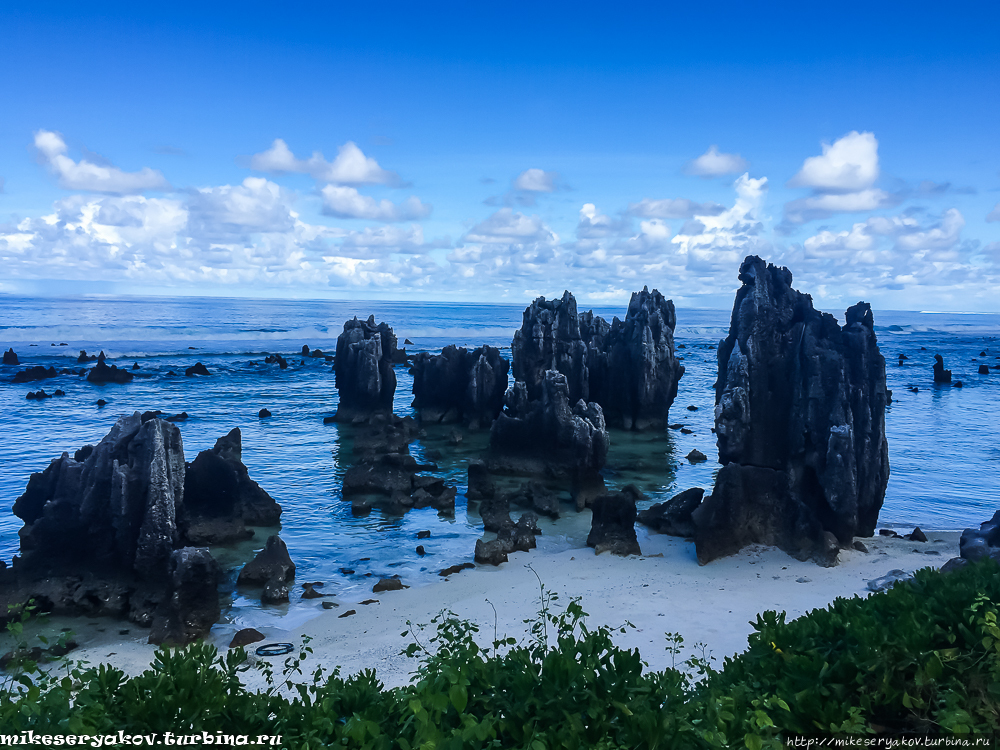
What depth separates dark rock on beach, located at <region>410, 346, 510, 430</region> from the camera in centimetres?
4456

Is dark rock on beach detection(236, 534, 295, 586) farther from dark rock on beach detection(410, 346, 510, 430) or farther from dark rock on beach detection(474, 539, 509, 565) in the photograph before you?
dark rock on beach detection(410, 346, 510, 430)

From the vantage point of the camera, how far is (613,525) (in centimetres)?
2198

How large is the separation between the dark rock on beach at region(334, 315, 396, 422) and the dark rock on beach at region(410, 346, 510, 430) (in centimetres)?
261

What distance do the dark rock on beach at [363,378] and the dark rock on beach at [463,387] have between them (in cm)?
261

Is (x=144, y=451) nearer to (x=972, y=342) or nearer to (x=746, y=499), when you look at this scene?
(x=746, y=499)

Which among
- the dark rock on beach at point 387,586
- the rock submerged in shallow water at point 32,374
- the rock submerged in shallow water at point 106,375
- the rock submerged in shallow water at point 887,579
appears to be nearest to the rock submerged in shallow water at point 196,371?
the rock submerged in shallow water at point 106,375

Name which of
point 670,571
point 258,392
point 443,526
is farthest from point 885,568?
point 258,392

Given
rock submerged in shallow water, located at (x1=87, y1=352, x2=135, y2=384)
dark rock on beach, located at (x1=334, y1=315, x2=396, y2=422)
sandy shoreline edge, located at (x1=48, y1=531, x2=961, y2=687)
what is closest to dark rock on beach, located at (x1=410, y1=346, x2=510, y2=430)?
dark rock on beach, located at (x1=334, y1=315, x2=396, y2=422)

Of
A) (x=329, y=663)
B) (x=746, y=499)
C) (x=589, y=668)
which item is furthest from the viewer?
(x=746, y=499)

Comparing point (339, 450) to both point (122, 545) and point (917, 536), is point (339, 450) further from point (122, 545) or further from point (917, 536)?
point (917, 536)

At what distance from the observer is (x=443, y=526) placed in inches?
1006

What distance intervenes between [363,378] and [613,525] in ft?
89.8

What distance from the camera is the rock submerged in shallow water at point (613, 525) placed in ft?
70.1

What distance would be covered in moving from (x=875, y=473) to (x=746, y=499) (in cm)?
453
